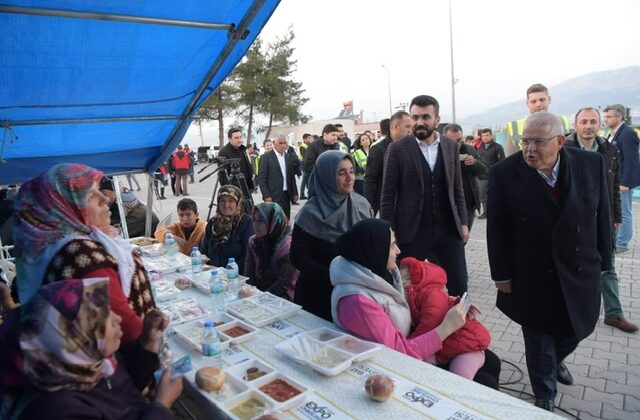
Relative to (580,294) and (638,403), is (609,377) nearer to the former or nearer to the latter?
(638,403)

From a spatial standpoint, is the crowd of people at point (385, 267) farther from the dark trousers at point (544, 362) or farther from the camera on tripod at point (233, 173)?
the camera on tripod at point (233, 173)

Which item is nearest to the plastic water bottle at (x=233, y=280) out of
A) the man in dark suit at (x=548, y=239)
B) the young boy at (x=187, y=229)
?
the young boy at (x=187, y=229)

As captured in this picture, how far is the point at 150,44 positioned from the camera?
282cm

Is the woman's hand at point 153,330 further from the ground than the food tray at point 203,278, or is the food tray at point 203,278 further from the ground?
the woman's hand at point 153,330

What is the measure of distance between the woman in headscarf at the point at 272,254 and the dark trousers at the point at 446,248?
37.6 inches

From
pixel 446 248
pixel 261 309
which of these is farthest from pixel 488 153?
pixel 261 309

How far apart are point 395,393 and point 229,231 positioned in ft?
9.55

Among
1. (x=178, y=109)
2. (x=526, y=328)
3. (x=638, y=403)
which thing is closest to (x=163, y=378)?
(x=526, y=328)

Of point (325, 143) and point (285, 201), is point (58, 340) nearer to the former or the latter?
point (285, 201)

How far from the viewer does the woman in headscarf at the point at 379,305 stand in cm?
184

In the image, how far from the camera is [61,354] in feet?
3.57

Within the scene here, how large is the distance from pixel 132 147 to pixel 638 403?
16.5ft

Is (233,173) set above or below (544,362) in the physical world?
above

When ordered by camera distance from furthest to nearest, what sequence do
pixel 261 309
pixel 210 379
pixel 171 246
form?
pixel 171 246 → pixel 261 309 → pixel 210 379
